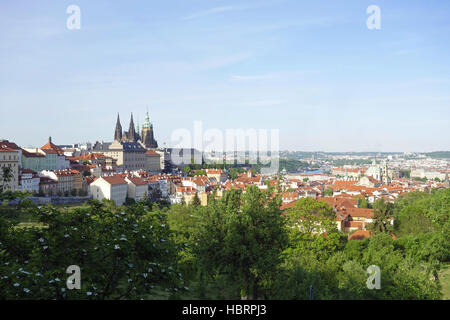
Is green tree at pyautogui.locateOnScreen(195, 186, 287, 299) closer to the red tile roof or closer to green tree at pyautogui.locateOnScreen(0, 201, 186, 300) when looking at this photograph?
green tree at pyautogui.locateOnScreen(0, 201, 186, 300)

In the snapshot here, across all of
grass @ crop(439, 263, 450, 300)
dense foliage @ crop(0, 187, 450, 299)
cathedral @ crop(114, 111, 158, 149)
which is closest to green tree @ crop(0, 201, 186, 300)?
dense foliage @ crop(0, 187, 450, 299)

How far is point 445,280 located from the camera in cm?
1905

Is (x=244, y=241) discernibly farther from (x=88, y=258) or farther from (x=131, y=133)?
(x=131, y=133)

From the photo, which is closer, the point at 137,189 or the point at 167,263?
the point at 167,263

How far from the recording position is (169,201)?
2630 inches

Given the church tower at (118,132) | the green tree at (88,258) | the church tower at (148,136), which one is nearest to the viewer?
the green tree at (88,258)

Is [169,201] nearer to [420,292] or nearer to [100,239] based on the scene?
[420,292]

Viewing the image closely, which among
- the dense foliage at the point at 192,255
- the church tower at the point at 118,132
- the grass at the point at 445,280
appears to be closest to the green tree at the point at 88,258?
the dense foliage at the point at 192,255

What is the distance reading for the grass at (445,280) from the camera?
657 inches

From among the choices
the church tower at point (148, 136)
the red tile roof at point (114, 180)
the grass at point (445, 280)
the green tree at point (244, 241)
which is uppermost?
the church tower at point (148, 136)

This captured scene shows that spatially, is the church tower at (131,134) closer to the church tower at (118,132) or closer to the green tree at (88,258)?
the church tower at (118,132)
